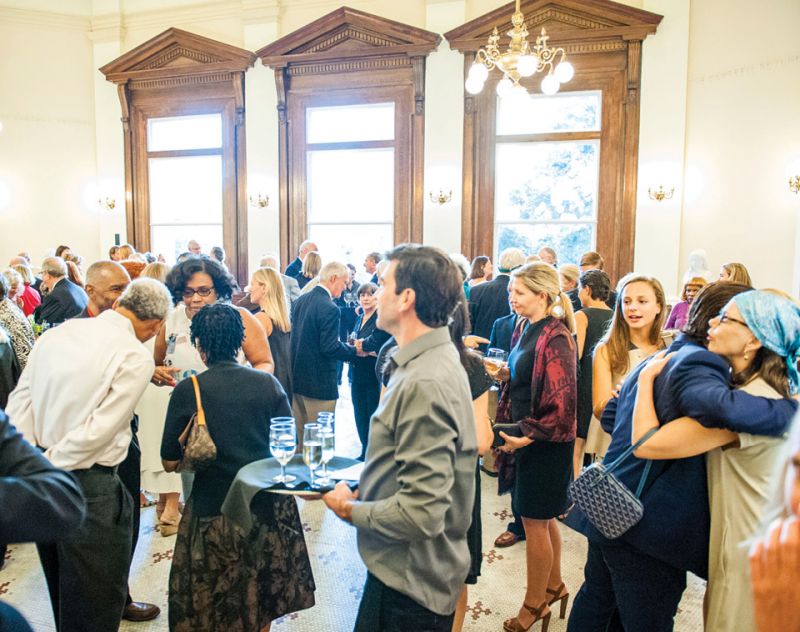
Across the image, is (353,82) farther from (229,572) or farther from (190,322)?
(229,572)

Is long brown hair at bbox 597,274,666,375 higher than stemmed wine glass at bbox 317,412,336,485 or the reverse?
higher

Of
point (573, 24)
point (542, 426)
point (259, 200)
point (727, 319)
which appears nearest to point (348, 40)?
point (259, 200)

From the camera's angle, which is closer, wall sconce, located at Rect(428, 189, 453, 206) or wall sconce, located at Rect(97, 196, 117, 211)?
wall sconce, located at Rect(428, 189, 453, 206)

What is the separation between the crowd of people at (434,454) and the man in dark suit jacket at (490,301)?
83.9 inches

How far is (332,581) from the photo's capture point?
3.16 metres

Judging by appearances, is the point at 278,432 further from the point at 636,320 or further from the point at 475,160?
the point at 475,160

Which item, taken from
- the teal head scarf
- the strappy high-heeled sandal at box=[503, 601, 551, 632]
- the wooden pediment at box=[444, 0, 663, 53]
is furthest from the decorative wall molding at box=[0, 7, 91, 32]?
the teal head scarf

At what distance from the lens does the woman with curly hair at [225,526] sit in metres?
2.11

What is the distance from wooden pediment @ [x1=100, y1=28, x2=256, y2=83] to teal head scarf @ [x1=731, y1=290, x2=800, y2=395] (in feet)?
29.6

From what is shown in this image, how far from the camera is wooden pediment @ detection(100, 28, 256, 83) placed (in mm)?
9195

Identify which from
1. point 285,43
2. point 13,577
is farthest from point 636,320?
point 285,43

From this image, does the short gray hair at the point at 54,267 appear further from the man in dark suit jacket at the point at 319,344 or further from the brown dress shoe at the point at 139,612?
the brown dress shoe at the point at 139,612

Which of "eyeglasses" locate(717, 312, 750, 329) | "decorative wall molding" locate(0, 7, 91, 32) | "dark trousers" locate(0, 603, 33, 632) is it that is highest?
"decorative wall molding" locate(0, 7, 91, 32)

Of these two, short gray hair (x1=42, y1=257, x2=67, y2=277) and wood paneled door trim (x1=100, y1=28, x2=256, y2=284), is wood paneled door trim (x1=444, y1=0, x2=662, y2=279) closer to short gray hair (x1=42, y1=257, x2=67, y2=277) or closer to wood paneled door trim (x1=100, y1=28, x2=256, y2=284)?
Result: wood paneled door trim (x1=100, y1=28, x2=256, y2=284)
